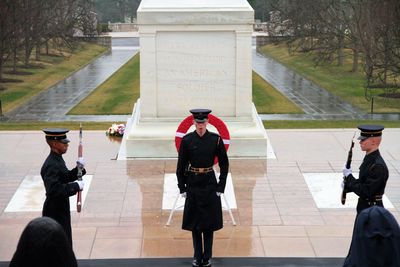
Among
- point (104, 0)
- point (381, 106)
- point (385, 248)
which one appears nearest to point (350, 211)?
point (385, 248)

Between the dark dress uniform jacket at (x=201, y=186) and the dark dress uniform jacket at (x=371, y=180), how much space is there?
135 cm

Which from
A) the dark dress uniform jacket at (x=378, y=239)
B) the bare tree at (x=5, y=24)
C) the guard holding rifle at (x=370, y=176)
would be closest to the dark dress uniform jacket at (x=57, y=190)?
the guard holding rifle at (x=370, y=176)

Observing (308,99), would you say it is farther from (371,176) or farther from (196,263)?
(371,176)

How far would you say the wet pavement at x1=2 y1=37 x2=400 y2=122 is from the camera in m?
20.3

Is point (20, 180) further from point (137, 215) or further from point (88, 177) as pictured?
point (137, 215)

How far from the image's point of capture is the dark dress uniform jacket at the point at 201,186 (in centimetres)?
696

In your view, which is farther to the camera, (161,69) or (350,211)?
(161,69)

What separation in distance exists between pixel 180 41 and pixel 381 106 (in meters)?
12.7

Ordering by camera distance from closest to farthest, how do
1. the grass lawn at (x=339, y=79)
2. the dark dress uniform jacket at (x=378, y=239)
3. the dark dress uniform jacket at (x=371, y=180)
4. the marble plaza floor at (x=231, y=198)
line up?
the dark dress uniform jacket at (x=378, y=239) → the dark dress uniform jacket at (x=371, y=180) → the marble plaza floor at (x=231, y=198) → the grass lawn at (x=339, y=79)

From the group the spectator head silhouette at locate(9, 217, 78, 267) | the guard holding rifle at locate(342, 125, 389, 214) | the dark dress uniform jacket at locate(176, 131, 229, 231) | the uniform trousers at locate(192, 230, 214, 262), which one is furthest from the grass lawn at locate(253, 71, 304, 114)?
the spectator head silhouette at locate(9, 217, 78, 267)

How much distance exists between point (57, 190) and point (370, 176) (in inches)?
112

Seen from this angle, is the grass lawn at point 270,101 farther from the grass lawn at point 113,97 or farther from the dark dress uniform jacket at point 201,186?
the dark dress uniform jacket at point 201,186

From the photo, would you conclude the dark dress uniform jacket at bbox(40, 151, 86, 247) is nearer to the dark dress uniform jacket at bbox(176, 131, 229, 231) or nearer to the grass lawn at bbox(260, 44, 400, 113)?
the dark dress uniform jacket at bbox(176, 131, 229, 231)

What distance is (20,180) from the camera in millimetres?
10250
